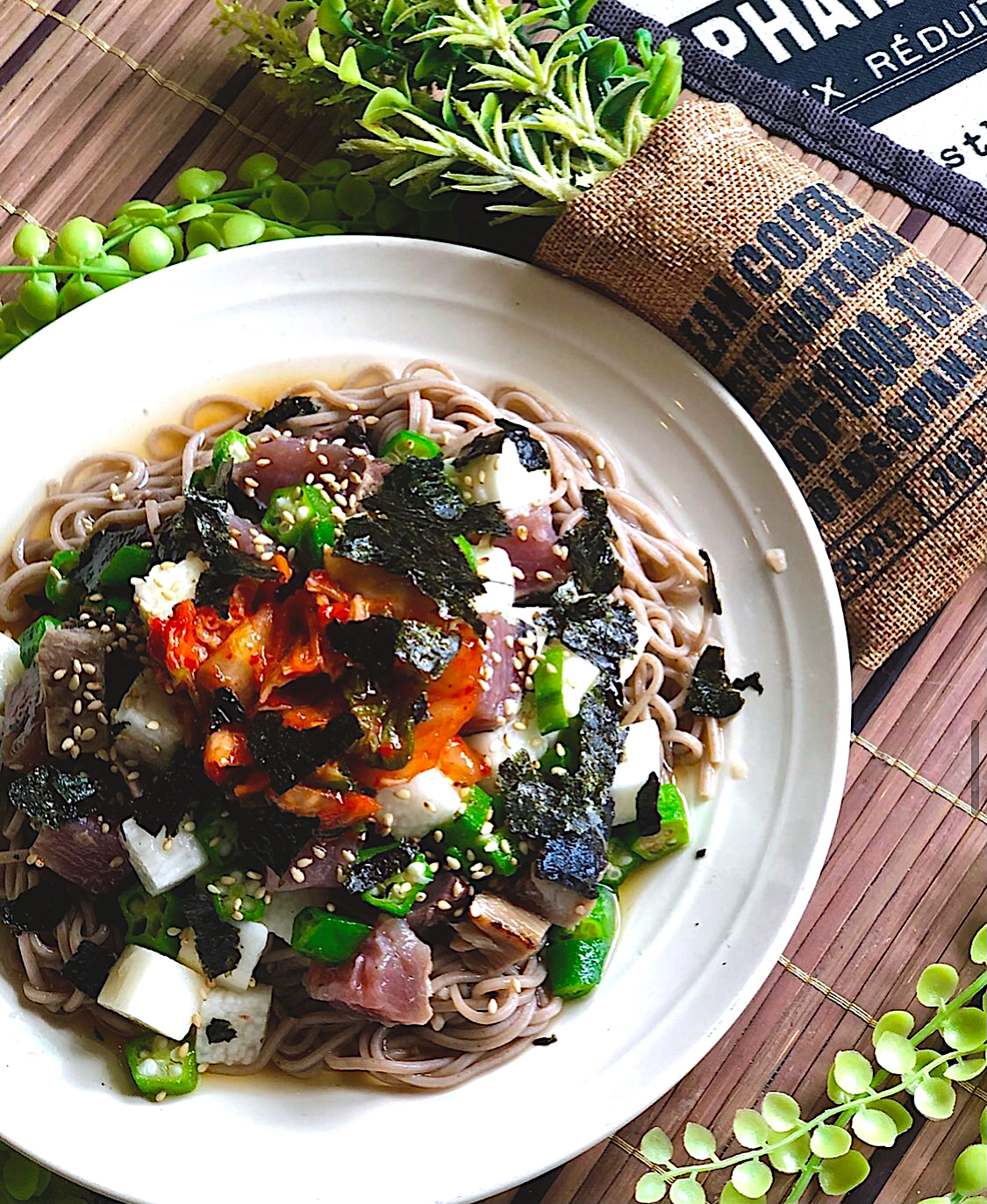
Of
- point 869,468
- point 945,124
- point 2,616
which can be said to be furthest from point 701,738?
point 945,124

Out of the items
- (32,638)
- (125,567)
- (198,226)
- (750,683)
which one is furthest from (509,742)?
(198,226)

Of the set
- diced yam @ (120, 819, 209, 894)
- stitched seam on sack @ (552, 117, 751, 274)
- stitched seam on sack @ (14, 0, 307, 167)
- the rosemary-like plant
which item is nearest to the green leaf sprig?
diced yam @ (120, 819, 209, 894)

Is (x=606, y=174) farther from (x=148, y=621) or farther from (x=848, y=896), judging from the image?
(x=848, y=896)

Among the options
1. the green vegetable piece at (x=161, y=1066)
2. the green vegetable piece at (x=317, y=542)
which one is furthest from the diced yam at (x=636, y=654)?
the green vegetable piece at (x=161, y=1066)

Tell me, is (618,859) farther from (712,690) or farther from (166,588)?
(166,588)

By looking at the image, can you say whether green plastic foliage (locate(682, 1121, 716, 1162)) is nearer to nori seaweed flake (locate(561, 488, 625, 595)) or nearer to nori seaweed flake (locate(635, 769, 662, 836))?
nori seaweed flake (locate(635, 769, 662, 836))

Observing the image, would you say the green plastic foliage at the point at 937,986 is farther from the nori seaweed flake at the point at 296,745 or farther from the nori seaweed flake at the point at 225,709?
the nori seaweed flake at the point at 225,709
